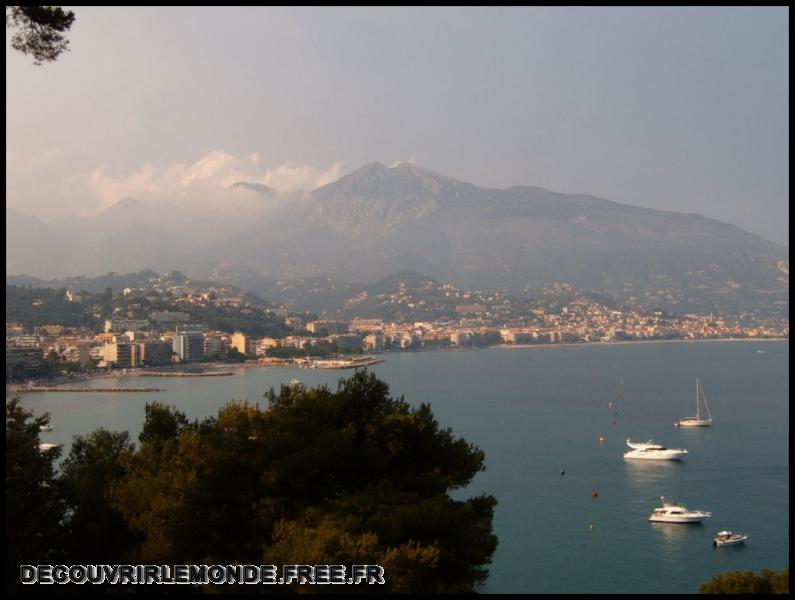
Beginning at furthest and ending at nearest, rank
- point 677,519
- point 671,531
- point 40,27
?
1. point 677,519
2. point 671,531
3. point 40,27

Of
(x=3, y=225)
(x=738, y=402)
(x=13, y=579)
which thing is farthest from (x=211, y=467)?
(x=738, y=402)

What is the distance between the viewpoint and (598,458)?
13.7 m

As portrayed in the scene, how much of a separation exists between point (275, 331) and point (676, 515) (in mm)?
42123

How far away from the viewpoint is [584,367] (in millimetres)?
35688

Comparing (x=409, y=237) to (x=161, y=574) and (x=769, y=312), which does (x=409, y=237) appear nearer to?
(x=769, y=312)

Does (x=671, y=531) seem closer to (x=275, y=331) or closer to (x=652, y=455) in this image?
(x=652, y=455)

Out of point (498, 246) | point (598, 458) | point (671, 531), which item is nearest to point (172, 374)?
point (598, 458)

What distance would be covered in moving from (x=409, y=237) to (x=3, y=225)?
132 m

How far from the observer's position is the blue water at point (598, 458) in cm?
827

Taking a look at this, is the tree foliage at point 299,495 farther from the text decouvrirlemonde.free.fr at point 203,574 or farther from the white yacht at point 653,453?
the white yacht at point 653,453

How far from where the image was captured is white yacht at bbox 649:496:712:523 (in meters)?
9.42

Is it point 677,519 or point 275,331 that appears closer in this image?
point 677,519

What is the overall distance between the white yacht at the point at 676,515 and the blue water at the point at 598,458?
0.10 m

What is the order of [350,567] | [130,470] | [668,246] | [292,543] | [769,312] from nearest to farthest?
[350,567]
[292,543]
[130,470]
[769,312]
[668,246]
